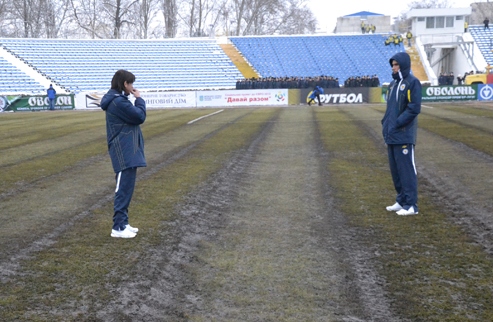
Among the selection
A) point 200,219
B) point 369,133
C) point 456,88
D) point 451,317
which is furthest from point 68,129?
point 456,88

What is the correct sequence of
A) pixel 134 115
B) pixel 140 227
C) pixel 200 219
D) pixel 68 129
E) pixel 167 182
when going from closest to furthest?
pixel 134 115 < pixel 140 227 < pixel 200 219 < pixel 167 182 < pixel 68 129

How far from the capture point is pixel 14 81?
4678 centimetres

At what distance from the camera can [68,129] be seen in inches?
872

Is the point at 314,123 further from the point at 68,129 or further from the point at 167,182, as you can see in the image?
the point at 167,182

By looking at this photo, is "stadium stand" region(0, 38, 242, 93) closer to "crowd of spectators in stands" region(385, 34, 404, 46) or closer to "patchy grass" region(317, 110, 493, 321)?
"crowd of spectators in stands" region(385, 34, 404, 46)

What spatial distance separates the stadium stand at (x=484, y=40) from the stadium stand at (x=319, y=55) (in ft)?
Answer: 26.2

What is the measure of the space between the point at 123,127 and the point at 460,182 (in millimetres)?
5915

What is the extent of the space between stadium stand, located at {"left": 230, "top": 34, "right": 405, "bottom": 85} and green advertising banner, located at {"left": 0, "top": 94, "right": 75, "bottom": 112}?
20038mm

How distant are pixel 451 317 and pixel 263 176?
6847 mm

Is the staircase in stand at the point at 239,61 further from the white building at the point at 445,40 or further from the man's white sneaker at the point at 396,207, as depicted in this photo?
the man's white sneaker at the point at 396,207

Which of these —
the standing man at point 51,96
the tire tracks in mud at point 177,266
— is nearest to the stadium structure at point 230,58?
the standing man at point 51,96

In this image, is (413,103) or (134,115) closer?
(134,115)

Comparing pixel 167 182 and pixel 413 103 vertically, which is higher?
pixel 413 103

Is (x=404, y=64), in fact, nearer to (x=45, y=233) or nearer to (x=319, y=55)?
(x=45, y=233)
